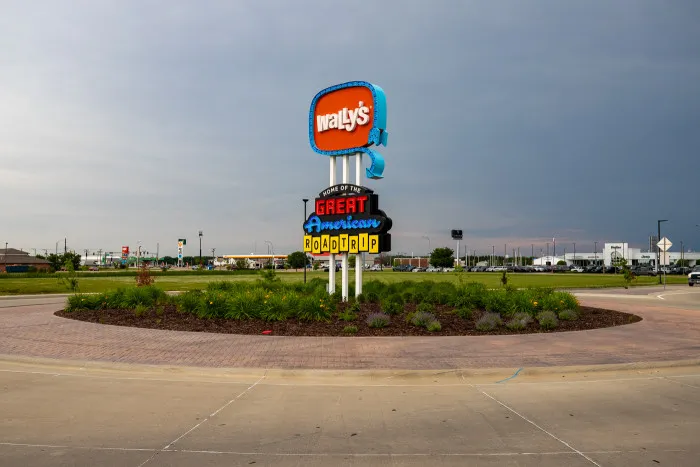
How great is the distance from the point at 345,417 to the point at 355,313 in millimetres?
9581

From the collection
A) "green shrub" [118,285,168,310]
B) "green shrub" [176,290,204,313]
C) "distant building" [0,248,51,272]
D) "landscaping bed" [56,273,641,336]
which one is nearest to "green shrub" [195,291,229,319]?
"landscaping bed" [56,273,641,336]

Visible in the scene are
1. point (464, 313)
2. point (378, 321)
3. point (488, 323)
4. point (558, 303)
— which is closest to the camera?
point (488, 323)

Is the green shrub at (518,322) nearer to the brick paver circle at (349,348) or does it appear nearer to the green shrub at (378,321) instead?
the brick paver circle at (349,348)

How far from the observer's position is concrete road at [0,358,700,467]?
5.66 m

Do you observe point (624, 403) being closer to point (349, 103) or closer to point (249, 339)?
point (249, 339)

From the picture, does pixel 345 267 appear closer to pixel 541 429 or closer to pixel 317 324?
pixel 317 324

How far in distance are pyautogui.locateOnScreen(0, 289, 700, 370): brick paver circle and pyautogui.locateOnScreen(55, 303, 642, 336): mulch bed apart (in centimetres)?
77

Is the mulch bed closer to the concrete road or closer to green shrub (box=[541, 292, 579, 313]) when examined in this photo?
green shrub (box=[541, 292, 579, 313])

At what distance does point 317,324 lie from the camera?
1525cm

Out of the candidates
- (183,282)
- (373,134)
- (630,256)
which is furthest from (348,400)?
(630,256)

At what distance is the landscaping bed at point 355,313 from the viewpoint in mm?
14859

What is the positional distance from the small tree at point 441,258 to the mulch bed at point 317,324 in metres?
140

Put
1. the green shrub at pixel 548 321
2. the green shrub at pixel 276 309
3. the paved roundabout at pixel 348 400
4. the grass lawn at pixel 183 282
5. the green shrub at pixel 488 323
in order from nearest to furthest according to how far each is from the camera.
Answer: the paved roundabout at pixel 348 400, the green shrub at pixel 488 323, the green shrub at pixel 548 321, the green shrub at pixel 276 309, the grass lawn at pixel 183 282

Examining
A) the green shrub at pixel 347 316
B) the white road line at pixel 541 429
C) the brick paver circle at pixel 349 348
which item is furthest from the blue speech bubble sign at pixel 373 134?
the white road line at pixel 541 429
